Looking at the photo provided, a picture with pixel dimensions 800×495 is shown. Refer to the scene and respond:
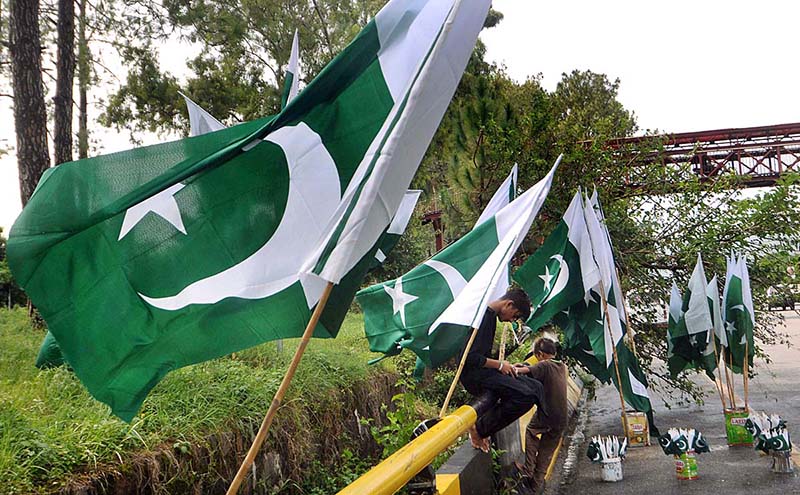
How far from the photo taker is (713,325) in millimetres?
10180

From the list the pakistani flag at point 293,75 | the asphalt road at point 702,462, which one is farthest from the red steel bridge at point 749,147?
the pakistani flag at point 293,75

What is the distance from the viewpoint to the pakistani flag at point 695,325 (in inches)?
394

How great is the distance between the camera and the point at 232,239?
3316mm

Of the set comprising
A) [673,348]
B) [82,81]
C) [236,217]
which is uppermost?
[82,81]

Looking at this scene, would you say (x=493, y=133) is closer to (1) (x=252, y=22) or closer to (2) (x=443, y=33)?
(1) (x=252, y=22)

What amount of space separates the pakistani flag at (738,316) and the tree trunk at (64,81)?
8.75 metres

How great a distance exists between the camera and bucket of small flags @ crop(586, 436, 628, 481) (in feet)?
26.0

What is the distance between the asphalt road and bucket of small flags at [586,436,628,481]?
4.0 inches

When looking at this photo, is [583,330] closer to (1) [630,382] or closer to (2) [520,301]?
(1) [630,382]

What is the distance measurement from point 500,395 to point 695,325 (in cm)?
547

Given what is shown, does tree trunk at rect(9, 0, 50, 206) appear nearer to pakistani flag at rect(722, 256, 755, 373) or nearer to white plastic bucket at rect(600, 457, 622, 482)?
white plastic bucket at rect(600, 457, 622, 482)

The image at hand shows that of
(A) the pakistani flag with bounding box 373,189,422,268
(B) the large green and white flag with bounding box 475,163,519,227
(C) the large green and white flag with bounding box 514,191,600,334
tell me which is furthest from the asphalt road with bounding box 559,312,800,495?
(A) the pakistani flag with bounding box 373,189,422,268

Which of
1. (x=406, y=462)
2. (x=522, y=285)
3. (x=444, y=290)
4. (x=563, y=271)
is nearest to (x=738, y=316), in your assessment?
(x=563, y=271)

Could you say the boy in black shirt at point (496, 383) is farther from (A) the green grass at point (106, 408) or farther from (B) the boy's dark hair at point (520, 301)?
(A) the green grass at point (106, 408)
